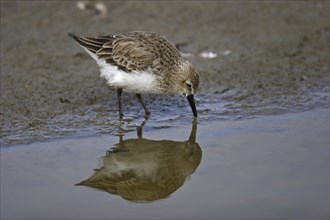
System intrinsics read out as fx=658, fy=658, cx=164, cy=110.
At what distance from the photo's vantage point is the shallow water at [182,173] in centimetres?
543

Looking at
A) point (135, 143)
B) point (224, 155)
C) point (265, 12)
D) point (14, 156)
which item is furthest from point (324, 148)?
point (265, 12)

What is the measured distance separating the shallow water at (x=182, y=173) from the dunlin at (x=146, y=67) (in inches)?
20.8

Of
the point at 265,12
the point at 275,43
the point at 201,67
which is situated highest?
the point at 265,12

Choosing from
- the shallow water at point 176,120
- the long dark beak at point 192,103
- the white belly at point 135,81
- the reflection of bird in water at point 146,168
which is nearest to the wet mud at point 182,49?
the shallow water at point 176,120

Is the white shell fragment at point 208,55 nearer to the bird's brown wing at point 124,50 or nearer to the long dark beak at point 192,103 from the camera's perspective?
the bird's brown wing at point 124,50

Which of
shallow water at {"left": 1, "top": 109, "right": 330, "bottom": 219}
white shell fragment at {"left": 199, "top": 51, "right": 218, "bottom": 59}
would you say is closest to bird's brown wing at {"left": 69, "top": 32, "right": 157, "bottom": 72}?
shallow water at {"left": 1, "top": 109, "right": 330, "bottom": 219}

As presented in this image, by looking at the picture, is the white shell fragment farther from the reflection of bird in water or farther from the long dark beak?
the reflection of bird in water

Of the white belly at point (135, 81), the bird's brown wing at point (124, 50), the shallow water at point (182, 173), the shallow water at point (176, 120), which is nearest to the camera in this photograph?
the shallow water at point (182, 173)

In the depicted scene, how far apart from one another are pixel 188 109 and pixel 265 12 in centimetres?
328

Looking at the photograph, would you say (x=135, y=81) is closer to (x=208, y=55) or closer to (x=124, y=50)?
(x=124, y=50)

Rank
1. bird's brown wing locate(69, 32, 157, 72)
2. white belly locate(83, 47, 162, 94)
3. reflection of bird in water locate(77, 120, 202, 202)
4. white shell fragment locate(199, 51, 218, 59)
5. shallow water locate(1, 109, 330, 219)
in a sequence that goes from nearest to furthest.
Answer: shallow water locate(1, 109, 330, 219) < reflection of bird in water locate(77, 120, 202, 202) < white belly locate(83, 47, 162, 94) < bird's brown wing locate(69, 32, 157, 72) < white shell fragment locate(199, 51, 218, 59)

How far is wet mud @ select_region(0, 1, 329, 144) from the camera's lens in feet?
25.6

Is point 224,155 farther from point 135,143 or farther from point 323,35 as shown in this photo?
point 323,35

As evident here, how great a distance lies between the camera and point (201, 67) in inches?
360
